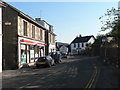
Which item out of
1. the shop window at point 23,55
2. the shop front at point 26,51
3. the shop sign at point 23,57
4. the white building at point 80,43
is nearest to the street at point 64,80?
the shop front at point 26,51

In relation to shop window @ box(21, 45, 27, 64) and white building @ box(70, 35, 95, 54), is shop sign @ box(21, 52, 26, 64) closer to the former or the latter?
shop window @ box(21, 45, 27, 64)

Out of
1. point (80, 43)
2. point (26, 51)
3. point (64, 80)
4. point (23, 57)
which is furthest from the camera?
point (80, 43)

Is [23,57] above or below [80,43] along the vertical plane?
below

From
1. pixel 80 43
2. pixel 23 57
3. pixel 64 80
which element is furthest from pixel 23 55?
pixel 80 43

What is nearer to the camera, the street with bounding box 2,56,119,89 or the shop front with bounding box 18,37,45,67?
the street with bounding box 2,56,119,89

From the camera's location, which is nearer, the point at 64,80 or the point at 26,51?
the point at 64,80

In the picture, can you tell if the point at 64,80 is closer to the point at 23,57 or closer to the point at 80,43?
the point at 23,57

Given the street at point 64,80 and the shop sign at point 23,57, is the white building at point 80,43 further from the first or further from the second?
the street at point 64,80

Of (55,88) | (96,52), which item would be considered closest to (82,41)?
(96,52)

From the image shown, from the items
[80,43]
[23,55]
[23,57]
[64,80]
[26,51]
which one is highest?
[80,43]

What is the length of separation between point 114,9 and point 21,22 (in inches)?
474

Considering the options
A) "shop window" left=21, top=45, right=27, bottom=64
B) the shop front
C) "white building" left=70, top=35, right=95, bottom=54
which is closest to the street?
the shop front

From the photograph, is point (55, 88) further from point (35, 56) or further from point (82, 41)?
point (82, 41)

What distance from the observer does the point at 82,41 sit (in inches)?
3816
